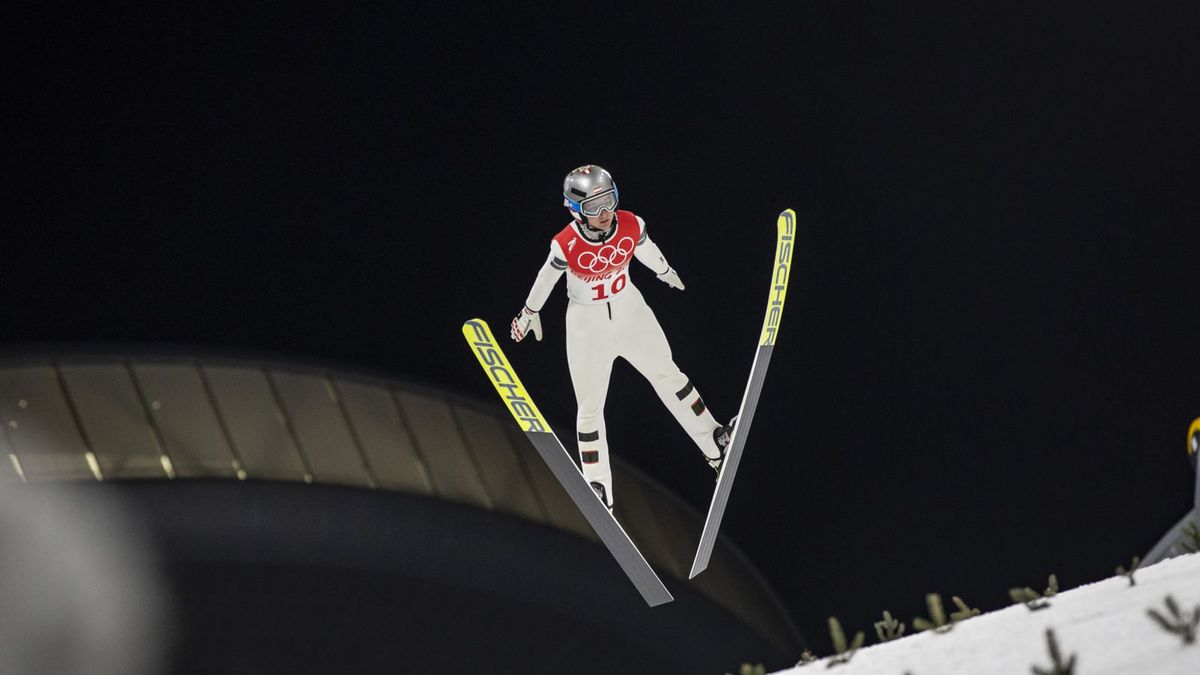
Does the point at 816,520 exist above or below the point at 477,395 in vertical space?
below

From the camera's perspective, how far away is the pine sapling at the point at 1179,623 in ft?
13.4

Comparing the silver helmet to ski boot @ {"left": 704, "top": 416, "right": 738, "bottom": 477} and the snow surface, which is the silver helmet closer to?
ski boot @ {"left": 704, "top": 416, "right": 738, "bottom": 477}

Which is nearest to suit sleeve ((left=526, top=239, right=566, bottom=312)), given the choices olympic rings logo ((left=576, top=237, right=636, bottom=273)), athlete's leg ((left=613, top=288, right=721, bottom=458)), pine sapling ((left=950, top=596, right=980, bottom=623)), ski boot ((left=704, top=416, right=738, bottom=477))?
olympic rings logo ((left=576, top=237, right=636, bottom=273))

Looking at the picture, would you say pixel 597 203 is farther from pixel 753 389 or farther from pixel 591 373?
pixel 753 389

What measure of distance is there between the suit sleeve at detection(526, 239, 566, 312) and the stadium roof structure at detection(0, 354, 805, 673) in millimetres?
3296

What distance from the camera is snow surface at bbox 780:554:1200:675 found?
4.06 metres

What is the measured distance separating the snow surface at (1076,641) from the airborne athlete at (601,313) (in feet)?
10.8

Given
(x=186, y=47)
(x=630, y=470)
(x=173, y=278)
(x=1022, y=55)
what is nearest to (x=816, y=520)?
(x=630, y=470)

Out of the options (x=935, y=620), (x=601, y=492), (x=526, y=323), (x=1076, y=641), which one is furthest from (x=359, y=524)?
(x=1076, y=641)

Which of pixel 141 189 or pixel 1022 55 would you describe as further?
pixel 1022 55

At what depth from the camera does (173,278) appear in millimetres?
10031

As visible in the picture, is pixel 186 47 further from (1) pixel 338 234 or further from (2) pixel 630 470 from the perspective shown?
(2) pixel 630 470

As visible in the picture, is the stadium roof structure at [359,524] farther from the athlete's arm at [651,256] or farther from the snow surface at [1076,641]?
the snow surface at [1076,641]

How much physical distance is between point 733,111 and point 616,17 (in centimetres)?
132
